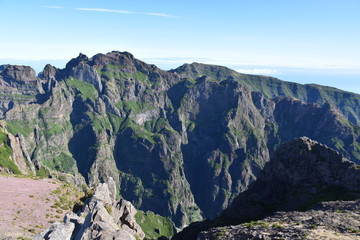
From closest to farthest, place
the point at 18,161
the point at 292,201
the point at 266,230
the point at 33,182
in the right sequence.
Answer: the point at 266,230
the point at 33,182
the point at 292,201
the point at 18,161

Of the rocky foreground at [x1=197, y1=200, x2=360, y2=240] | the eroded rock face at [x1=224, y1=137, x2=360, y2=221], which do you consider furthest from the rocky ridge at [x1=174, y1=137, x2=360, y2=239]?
the rocky foreground at [x1=197, y1=200, x2=360, y2=240]

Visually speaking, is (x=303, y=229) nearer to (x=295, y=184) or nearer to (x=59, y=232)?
(x=59, y=232)

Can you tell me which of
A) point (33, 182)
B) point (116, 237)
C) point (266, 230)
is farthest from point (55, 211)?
point (266, 230)

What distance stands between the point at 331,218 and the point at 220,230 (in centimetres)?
2305

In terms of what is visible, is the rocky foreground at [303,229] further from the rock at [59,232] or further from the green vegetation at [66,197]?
the green vegetation at [66,197]

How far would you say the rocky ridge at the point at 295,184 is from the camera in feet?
319

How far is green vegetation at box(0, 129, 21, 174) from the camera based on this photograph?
165 metres

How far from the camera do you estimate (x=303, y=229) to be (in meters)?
52.8

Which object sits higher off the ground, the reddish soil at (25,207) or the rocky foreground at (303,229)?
the rocky foreground at (303,229)

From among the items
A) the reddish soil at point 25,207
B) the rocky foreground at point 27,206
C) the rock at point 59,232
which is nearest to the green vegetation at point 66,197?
the rocky foreground at point 27,206

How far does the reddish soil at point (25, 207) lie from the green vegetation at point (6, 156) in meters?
89.9

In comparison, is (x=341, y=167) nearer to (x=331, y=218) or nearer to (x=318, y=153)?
(x=318, y=153)

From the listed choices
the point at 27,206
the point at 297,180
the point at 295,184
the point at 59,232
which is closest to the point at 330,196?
the point at 295,184

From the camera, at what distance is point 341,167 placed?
10462 cm
